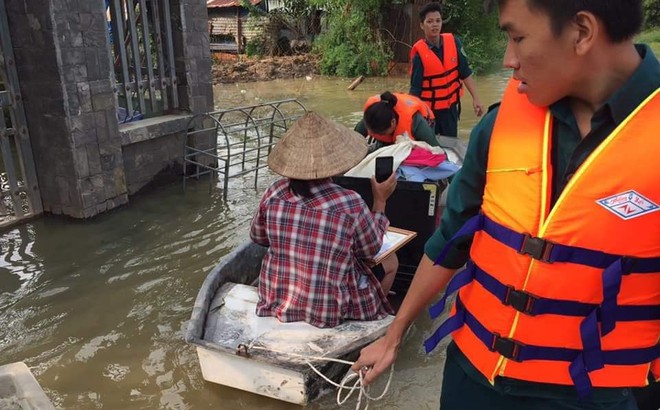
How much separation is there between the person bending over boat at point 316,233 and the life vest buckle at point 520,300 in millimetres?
1682

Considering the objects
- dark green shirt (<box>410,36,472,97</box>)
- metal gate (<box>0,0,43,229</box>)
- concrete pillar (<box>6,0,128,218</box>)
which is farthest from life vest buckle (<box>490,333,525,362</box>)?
metal gate (<box>0,0,43,229</box>)

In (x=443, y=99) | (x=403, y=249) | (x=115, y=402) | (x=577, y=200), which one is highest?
(x=577, y=200)

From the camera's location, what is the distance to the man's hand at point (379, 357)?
1.61 m

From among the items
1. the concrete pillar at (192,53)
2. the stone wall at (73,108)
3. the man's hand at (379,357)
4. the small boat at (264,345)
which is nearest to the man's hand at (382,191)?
the small boat at (264,345)

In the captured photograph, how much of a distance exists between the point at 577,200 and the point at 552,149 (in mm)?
147

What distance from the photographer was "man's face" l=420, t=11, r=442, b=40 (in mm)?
5664

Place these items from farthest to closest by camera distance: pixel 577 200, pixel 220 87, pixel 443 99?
pixel 220 87
pixel 443 99
pixel 577 200

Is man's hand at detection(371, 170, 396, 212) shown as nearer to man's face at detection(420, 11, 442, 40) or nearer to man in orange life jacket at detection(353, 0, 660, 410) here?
man in orange life jacket at detection(353, 0, 660, 410)

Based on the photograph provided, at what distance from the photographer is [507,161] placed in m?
1.32

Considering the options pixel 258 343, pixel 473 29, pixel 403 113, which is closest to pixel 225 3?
pixel 473 29

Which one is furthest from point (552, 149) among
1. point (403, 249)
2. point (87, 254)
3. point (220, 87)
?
point (220, 87)

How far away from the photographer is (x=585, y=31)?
1.15 metres

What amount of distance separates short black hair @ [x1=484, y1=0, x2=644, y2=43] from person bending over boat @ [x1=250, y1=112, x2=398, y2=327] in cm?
183

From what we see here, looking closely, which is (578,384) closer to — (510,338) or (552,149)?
(510,338)
